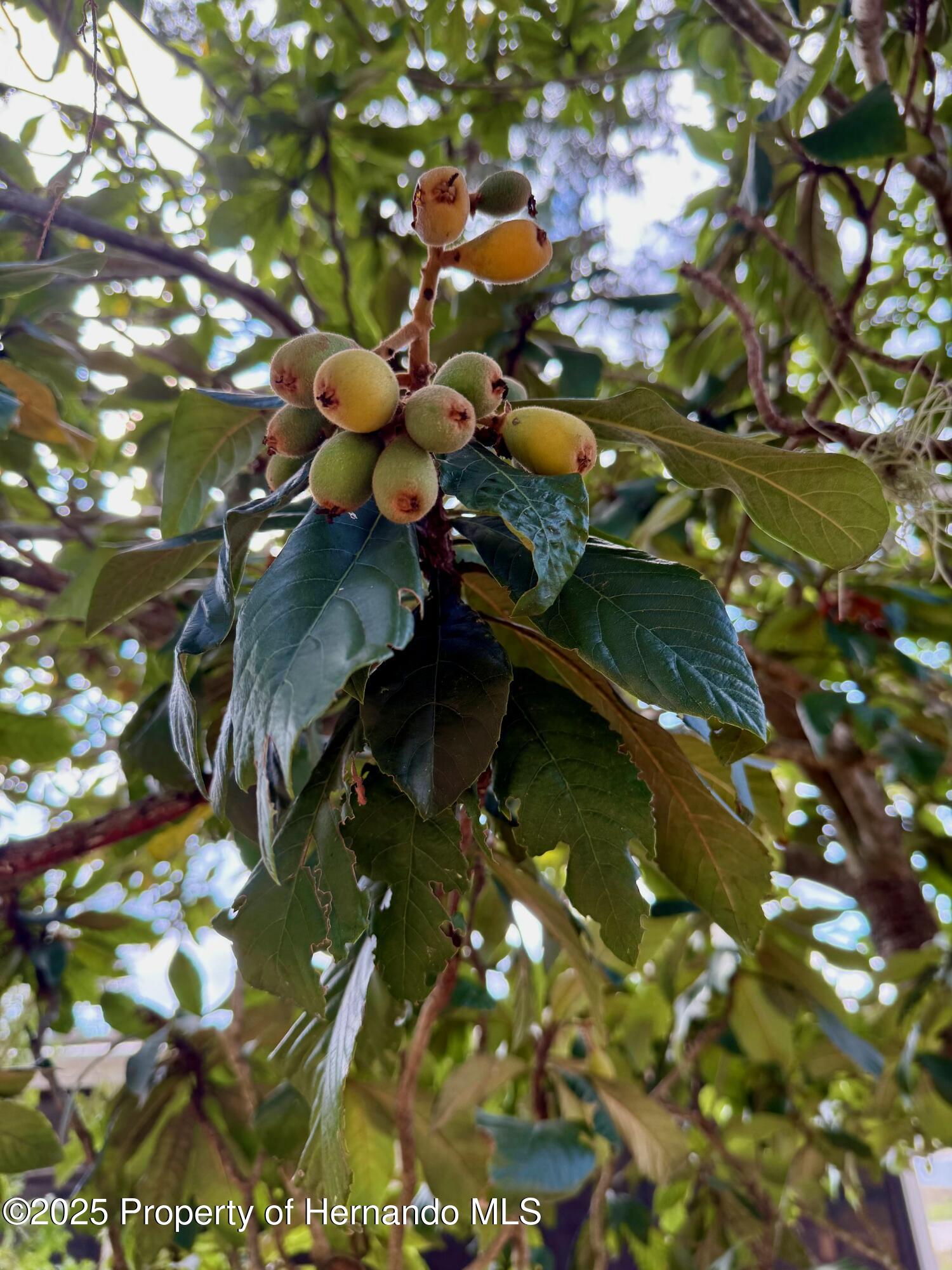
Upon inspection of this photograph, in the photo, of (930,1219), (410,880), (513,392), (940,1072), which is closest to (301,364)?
(513,392)

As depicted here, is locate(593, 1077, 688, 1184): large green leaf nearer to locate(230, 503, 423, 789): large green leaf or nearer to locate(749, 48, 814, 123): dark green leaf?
locate(230, 503, 423, 789): large green leaf

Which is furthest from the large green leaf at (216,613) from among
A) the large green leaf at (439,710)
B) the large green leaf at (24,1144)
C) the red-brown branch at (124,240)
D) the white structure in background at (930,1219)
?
the white structure in background at (930,1219)

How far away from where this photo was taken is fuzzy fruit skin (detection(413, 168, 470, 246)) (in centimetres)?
78

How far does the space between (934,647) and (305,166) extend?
2.52 meters

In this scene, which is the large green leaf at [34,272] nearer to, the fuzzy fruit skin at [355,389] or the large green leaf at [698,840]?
the fuzzy fruit skin at [355,389]

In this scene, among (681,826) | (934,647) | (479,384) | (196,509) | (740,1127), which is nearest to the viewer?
(479,384)

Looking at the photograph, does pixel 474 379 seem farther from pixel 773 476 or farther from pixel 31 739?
pixel 31 739

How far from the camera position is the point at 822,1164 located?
225 cm

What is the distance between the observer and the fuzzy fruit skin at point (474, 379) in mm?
814

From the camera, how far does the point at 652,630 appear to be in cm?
76

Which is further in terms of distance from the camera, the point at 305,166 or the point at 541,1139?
the point at 305,166

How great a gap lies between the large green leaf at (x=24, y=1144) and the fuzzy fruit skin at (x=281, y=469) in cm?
107

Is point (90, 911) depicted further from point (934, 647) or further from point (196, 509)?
point (934, 647)

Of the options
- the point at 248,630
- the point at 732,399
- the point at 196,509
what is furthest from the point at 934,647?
the point at 248,630
